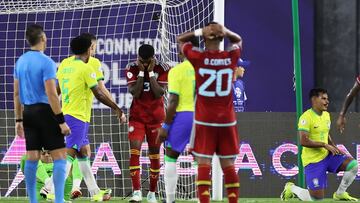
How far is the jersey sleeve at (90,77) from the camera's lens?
13016 millimetres

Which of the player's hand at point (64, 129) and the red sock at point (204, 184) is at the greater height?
the player's hand at point (64, 129)

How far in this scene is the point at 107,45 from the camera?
19672 mm

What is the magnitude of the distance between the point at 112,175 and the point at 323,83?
6.26m

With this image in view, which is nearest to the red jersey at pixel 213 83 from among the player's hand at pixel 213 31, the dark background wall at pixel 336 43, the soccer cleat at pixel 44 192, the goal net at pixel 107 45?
the player's hand at pixel 213 31

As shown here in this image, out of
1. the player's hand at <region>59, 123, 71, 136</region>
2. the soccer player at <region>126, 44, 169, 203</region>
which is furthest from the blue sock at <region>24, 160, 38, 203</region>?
the soccer player at <region>126, 44, 169, 203</region>

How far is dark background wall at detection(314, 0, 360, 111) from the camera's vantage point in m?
21.7

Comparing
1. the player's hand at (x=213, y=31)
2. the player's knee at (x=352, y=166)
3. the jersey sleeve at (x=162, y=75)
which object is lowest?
the player's knee at (x=352, y=166)

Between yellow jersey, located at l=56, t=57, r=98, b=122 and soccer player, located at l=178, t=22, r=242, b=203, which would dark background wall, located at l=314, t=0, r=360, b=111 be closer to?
yellow jersey, located at l=56, t=57, r=98, b=122

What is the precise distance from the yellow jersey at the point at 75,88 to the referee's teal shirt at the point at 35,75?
6.07 ft

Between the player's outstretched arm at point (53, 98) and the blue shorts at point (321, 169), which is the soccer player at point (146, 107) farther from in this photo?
the blue shorts at point (321, 169)

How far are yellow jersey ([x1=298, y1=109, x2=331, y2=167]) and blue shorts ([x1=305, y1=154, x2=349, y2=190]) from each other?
0.08 m

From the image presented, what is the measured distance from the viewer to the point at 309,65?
70.6ft

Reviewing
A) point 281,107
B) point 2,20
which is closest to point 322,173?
point 281,107

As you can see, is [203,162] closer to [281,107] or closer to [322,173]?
[322,173]
